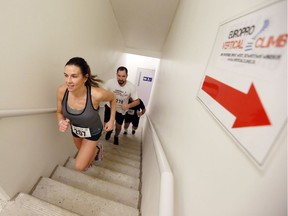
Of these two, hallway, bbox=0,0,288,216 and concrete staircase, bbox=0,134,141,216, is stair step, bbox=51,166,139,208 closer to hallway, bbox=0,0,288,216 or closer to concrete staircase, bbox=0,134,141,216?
concrete staircase, bbox=0,134,141,216

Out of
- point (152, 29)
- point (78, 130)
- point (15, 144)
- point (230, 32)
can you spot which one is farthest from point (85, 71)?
point (152, 29)

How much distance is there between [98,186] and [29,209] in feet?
2.22

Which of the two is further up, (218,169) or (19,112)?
(218,169)

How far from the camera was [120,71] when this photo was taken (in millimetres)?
2508

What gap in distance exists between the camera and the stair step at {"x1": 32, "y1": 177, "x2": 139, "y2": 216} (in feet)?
4.70

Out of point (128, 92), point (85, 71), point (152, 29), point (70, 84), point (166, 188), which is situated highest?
point (152, 29)

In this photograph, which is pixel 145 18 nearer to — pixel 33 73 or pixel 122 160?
pixel 33 73

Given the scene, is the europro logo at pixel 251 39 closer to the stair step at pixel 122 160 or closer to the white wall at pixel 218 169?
the white wall at pixel 218 169

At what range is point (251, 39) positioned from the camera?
18.9 inches

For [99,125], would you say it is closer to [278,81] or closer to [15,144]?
[15,144]

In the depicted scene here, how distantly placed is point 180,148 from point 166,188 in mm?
290

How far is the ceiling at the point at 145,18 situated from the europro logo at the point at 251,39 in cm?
221

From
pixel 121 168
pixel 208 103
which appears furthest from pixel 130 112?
pixel 208 103

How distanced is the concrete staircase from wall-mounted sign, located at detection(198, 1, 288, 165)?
139 cm
